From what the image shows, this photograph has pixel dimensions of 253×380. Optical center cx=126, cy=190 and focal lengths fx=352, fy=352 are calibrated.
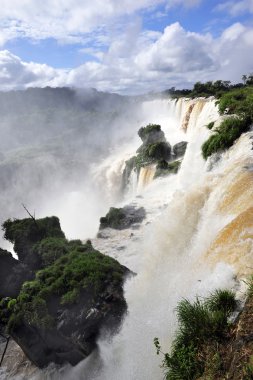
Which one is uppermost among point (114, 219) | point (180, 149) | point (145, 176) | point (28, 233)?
point (180, 149)

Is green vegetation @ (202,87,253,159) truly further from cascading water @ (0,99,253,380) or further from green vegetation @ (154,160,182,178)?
green vegetation @ (154,160,182,178)

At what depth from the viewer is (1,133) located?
162 meters

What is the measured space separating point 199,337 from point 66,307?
8089mm

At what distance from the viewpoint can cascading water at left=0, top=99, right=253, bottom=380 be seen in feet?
44.4

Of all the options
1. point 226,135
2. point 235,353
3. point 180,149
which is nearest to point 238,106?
point 226,135

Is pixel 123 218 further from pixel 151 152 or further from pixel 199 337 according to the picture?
pixel 199 337

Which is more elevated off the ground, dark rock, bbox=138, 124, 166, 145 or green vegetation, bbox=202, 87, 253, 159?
green vegetation, bbox=202, 87, 253, 159

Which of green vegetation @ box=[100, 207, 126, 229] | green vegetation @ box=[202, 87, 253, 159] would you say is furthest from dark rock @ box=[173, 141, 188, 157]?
green vegetation @ box=[100, 207, 126, 229]

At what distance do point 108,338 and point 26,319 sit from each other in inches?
165

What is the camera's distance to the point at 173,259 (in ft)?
61.2

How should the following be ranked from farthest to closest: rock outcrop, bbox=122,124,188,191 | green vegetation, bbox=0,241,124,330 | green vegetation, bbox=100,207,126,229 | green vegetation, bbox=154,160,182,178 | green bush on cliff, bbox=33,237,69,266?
1. rock outcrop, bbox=122,124,188,191
2. green vegetation, bbox=154,160,182,178
3. green vegetation, bbox=100,207,126,229
4. green bush on cliff, bbox=33,237,69,266
5. green vegetation, bbox=0,241,124,330

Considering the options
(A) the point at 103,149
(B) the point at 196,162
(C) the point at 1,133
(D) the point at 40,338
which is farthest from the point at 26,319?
(C) the point at 1,133

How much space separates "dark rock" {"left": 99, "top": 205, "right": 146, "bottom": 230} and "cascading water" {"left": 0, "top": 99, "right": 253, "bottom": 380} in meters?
1.48

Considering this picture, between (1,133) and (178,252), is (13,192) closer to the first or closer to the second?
(178,252)
